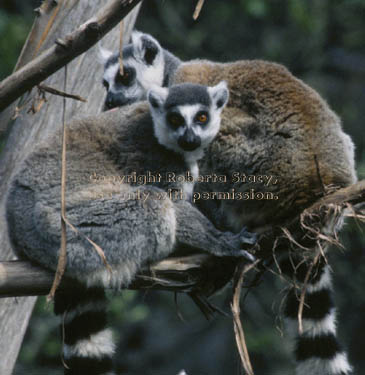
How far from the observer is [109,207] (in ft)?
11.5

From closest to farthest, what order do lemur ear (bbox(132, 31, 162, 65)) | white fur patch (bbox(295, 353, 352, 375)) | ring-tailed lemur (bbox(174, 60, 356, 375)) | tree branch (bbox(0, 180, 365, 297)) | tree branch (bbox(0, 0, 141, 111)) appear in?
tree branch (bbox(0, 0, 141, 111)) < tree branch (bbox(0, 180, 365, 297)) < white fur patch (bbox(295, 353, 352, 375)) < ring-tailed lemur (bbox(174, 60, 356, 375)) < lemur ear (bbox(132, 31, 162, 65))

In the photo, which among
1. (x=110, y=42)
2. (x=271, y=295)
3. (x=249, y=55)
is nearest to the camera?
(x=110, y=42)

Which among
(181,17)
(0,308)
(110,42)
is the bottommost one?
(0,308)

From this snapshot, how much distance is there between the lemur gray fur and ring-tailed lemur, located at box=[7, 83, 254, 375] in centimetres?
29

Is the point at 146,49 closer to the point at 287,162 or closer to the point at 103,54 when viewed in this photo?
the point at 103,54

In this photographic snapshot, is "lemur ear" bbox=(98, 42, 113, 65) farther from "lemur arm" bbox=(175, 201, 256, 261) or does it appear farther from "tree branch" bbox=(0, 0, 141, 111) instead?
"tree branch" bbox=(0, 0, 141, 111)

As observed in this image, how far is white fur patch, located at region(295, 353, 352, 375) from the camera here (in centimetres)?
350

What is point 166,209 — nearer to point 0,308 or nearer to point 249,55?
point 0,308

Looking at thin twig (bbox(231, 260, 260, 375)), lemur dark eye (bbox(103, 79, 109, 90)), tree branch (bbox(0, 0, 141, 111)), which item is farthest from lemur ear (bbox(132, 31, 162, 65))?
tree branch (bbox(0, 0, 141, 111))

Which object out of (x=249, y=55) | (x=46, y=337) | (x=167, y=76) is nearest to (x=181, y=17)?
(x=249, y=55)

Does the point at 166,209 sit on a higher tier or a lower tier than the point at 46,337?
higher

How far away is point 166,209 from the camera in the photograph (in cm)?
351

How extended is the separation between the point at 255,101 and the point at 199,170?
2.16ft

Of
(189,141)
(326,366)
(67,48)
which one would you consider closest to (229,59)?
(189,141)
